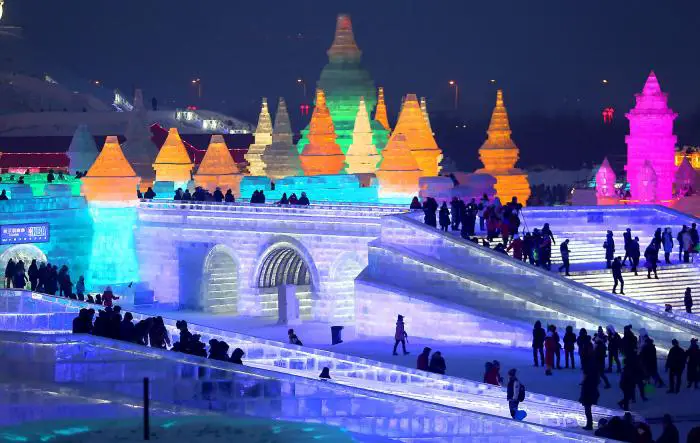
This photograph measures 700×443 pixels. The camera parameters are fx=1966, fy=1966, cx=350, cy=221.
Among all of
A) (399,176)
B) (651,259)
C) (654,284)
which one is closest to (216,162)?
(399,176)

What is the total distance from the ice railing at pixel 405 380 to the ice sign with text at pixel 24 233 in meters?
19.3

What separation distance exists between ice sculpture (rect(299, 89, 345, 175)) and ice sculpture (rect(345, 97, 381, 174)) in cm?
164

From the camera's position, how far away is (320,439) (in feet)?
82.9

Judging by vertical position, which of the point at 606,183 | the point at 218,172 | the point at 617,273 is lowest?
the point at 617,273

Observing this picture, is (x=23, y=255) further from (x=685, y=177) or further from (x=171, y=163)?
(x=685, y=177)

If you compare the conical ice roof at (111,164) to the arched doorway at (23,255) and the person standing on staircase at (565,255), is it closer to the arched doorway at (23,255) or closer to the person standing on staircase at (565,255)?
the arched doorway at (23,255)

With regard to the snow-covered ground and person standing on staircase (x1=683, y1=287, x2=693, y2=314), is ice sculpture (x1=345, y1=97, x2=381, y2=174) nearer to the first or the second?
the snow-covered ground

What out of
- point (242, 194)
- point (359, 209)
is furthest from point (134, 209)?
point (359, 209)

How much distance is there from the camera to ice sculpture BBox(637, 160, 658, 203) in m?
62.0

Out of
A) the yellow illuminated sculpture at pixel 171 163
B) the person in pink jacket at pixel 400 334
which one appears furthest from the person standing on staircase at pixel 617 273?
the yellow illuminated sculpture at pixel 171 163

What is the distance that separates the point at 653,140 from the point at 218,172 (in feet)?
49.2

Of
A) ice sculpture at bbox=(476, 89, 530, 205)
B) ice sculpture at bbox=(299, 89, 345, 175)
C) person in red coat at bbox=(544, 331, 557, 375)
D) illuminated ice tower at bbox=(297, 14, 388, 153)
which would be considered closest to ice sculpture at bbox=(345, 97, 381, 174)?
ice sculpture at bbox=(299, 89, 345, 175)

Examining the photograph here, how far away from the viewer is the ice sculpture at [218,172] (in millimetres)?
57344

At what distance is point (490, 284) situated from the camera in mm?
39219
